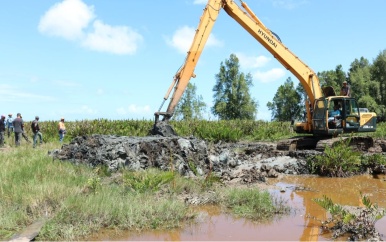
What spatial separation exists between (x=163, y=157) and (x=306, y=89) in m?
8.16

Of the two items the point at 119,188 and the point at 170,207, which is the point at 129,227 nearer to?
the point at 170,207

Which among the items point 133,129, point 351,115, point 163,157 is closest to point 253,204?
point 163,157

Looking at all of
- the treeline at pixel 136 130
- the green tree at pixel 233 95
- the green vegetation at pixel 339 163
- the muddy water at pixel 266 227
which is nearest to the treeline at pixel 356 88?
the green tree at pixel 233 95

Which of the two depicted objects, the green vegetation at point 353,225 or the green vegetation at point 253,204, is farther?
the green vegetation at point 253,204

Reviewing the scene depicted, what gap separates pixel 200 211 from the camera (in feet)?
22.8

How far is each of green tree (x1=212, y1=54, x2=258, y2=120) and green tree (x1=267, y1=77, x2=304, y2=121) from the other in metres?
6.00

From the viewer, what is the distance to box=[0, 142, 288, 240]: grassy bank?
5.79 meters

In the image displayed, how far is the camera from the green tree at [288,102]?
56.2 meters

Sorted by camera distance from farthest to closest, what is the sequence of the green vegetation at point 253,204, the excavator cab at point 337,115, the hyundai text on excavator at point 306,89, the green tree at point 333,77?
the green tree at point 333,77 → the excavator cab at point 337,115 → the hyundai text on excavator at point 306,89 → the green vegetation at point 253,204

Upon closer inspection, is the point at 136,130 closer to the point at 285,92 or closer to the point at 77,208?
the point at 77,208

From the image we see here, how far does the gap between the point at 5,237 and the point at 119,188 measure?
2.59 metres

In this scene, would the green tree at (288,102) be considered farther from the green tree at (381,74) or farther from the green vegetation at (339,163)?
the green vegetation at (339,163)

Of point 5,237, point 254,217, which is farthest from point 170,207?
point 5,237

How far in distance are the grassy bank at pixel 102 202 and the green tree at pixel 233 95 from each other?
44.3 meters
